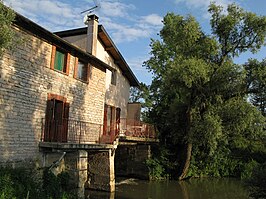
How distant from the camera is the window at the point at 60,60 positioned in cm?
1415

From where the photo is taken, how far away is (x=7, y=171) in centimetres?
1079

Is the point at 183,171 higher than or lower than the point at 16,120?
lower

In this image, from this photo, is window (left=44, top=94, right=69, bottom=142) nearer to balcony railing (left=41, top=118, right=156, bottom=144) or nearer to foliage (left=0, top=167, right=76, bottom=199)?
balcony railing (left=41, top=118, right=156, bottom=144)

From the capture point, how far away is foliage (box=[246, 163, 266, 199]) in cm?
916

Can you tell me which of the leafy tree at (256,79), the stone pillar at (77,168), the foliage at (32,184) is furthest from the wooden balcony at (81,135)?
the leafy tree at (256,79)

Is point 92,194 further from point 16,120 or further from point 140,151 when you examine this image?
point 140,151

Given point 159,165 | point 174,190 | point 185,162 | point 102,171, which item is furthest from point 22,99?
point 185,162

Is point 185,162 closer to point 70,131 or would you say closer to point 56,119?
point 70,131

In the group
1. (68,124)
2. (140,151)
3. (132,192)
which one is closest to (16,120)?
(68,124)

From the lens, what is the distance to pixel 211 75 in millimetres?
21062

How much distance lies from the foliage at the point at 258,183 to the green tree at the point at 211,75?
34.4 ft

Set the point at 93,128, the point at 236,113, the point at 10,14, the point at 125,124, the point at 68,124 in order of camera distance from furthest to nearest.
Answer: the point at 125,124, the point at 236,113, the point at 93,128, the point at 68,124, the point at 10,14

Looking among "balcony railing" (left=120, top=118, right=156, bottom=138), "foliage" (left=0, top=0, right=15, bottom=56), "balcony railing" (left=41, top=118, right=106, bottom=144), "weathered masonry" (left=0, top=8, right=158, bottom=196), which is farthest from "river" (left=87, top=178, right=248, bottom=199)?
"foliage" (left=0, top=0, right=15, bottom=56)

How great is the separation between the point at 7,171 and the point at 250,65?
17064 millimetres
